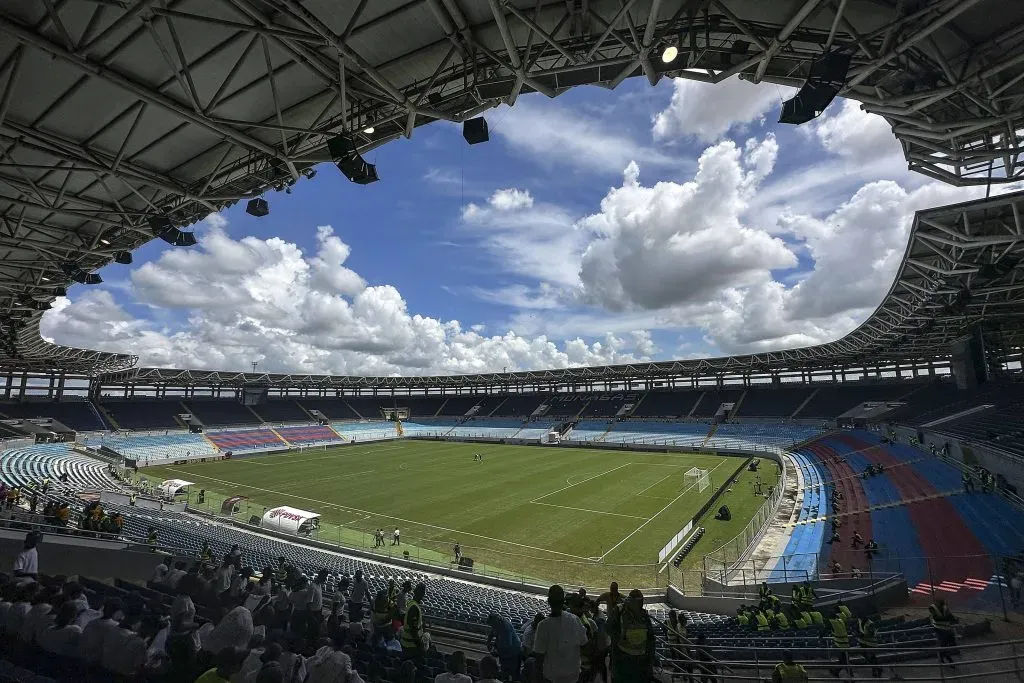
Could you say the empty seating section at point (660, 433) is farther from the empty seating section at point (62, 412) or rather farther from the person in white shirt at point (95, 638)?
the empty seating section at point (62, 412)

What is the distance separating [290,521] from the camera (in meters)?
21.6

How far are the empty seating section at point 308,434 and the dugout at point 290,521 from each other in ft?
138

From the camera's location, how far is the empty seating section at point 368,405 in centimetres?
8069

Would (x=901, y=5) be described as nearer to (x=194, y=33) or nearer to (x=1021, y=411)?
(x=194, y=33)

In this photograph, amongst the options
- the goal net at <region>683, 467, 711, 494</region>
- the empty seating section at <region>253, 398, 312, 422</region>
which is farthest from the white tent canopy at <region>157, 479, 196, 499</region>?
the empty seating section at <region>253, 398, 312, 422</region>

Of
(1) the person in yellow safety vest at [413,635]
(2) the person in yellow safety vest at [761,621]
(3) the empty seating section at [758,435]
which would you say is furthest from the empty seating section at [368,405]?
(1) the person in yellow safety vest at [413,635]

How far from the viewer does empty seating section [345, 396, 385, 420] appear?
80.7m

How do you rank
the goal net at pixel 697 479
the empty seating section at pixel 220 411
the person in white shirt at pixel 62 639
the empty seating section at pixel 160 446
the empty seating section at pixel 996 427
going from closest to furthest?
the person in white shirt at pixel 62 639 < the empty seating section at pixel 996 427 < the goal net at pixel 697 479 < the empty seating section at pixel 160 446 < the empty seating section at pixel 220 411

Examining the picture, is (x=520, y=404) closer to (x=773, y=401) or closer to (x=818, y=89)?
(x=773, y=401)

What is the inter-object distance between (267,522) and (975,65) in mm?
27363

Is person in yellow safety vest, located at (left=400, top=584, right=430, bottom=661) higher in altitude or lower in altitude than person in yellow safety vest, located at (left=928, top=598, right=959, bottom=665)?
higher

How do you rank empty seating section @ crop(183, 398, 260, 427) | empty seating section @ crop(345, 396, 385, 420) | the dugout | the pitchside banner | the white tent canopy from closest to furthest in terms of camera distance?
the pitchside banner < the dugout < the white tent canopy < empty seating section @ crop(183, 398, 260, 427) < empty seating section @ crop(345, 396, 385, 420)

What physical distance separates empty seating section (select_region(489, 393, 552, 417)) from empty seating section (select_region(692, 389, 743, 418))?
24837 millimetres

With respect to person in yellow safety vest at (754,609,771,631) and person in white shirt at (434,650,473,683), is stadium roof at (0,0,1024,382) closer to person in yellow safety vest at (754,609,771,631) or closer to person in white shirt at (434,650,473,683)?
person in white shirt at (434,650,473,683)
